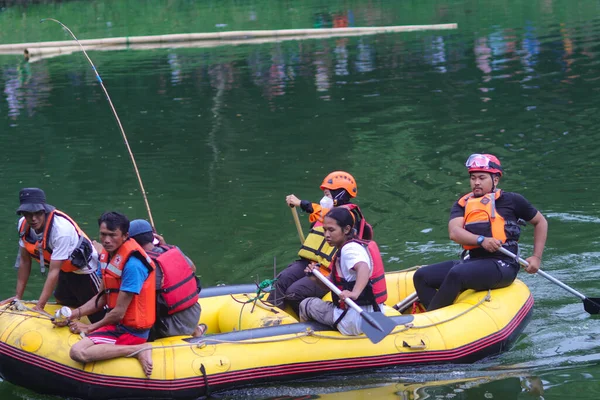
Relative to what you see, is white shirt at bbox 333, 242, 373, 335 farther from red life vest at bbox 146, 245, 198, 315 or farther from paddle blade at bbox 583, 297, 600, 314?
paddle blade at bbox 583, 297, 600, 314

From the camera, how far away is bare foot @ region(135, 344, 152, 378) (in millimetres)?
6066

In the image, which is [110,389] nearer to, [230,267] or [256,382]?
[256,382]

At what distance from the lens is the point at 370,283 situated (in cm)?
625

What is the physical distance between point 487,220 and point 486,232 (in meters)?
0.10

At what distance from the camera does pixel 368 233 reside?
22.3 feet

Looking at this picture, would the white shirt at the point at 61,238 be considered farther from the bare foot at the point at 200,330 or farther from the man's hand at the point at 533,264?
the man's hand at the point at 533,264

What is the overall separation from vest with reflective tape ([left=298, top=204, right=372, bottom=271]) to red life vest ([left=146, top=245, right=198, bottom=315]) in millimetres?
1094

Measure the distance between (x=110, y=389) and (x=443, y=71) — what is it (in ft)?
45.0

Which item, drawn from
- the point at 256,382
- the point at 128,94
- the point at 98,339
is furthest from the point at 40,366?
the point at 128,94

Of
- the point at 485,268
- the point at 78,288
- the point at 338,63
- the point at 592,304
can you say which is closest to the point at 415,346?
the point at 485,268

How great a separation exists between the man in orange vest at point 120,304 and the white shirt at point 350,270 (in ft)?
4.45

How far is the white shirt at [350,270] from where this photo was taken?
20.0 ft

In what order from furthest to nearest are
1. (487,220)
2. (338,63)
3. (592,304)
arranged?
(338,63) < (592,304) < (487,220)

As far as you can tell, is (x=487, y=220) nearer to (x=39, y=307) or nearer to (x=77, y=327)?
(x=77, y=327)
